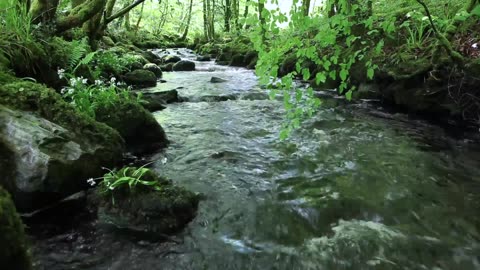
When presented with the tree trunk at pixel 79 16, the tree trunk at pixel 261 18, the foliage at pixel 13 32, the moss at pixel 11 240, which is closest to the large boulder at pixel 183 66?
the tree trunk at pixel 79 16

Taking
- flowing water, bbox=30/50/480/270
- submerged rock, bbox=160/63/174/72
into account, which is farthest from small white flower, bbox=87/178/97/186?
submerged rock, bbox=160/63/174/72

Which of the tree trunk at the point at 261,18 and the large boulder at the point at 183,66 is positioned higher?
the tree trunk at the point at 261,18

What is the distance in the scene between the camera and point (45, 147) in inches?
139

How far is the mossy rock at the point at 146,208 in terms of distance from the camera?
3285mm

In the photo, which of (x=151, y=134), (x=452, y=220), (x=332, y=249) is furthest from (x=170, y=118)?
(x=452, y=220)

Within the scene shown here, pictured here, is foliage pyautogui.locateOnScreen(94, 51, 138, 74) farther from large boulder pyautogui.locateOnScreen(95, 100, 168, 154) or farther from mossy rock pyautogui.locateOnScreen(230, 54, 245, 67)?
mossy rock pyautogui.locateOnScreen(230, 54, 245, 67)

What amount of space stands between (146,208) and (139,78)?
25.6 feet

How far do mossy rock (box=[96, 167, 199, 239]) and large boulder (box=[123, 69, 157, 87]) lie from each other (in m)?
7.28

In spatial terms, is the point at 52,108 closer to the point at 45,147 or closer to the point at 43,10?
the point at 45,147

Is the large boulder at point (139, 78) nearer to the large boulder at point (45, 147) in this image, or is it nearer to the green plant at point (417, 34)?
the large boulder at point (45, 147)

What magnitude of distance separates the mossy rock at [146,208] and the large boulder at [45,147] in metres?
0.45

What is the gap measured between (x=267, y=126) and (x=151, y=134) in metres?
2.36

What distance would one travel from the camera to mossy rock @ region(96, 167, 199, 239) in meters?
3.29

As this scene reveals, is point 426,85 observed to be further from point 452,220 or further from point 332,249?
point 332,249
